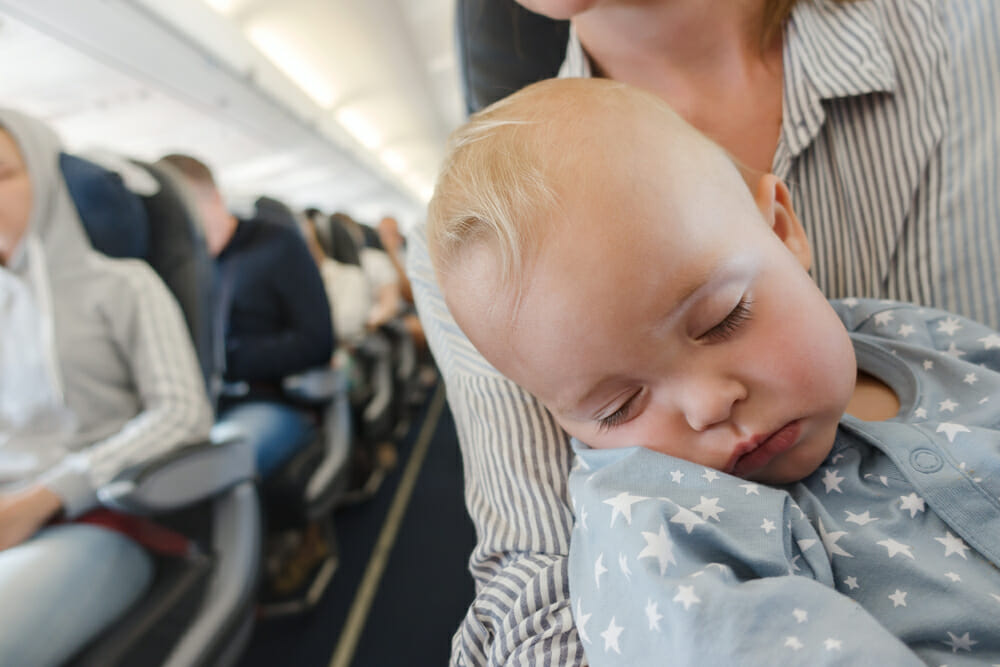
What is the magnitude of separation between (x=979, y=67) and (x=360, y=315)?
2377mm

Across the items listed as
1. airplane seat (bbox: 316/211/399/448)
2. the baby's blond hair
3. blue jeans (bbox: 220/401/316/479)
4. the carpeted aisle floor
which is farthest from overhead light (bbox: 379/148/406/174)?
A: the baby's blond hair

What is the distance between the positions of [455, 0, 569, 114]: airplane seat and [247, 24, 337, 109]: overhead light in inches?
189

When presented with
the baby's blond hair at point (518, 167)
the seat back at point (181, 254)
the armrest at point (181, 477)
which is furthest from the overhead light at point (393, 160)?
the baby's blond hair at point (518, 167)

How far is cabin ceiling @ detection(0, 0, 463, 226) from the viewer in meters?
2.78

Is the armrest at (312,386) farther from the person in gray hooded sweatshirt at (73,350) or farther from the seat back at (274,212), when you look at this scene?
the person in gray hooded sweatshirt at (73,350)

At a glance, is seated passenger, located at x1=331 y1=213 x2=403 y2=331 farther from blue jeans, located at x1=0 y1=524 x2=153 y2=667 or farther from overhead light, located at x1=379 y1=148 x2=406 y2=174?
overhead light, located at x1=379 y1=148 x2=406 y2=174

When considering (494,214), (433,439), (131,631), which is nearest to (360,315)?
(433,439)

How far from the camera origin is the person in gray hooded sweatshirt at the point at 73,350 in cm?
102

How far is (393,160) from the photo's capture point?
10406mm

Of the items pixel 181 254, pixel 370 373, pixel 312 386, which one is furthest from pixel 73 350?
pixel 370 373

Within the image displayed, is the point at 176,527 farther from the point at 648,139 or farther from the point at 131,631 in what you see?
the point at 648,139

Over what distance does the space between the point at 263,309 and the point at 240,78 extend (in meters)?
3.44

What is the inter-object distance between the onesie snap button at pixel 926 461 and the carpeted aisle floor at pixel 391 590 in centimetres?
134

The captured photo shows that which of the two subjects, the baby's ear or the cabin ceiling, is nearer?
the baby's ear
